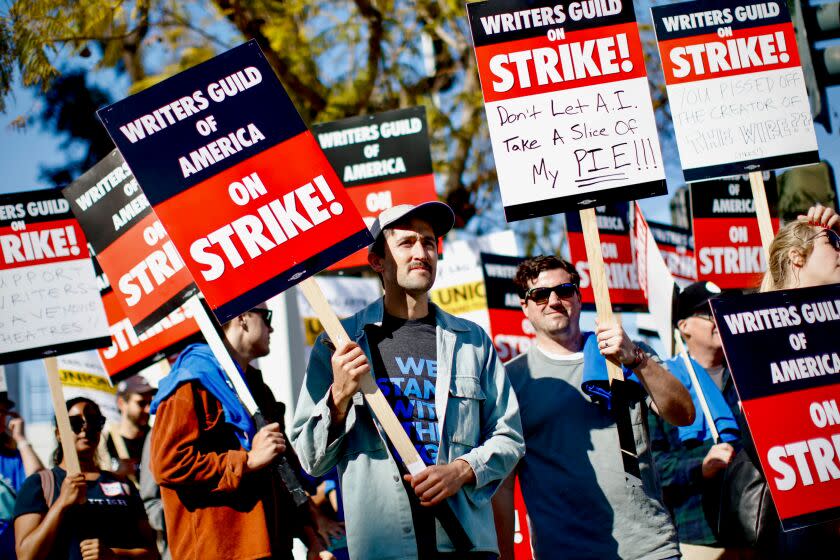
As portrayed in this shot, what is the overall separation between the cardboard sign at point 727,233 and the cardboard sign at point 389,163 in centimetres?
190

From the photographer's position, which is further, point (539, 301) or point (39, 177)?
point (39, 177)

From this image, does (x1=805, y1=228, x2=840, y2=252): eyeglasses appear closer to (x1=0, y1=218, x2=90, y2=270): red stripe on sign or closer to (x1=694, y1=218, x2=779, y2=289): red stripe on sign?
(x1=694, y1=218, x2=779, y2=289): red stripe on sign

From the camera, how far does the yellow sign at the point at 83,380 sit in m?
7.81

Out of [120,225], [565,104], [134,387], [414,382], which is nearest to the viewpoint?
[414,382]

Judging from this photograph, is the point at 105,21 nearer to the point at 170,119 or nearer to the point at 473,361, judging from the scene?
the point at 170,119

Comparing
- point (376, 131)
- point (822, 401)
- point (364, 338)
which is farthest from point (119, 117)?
point (376, 131)

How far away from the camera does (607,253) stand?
7.14 meters

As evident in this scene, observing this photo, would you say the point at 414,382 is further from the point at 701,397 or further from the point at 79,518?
the point at 79,518

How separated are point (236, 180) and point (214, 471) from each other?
1214 mm

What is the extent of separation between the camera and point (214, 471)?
4.41 metres

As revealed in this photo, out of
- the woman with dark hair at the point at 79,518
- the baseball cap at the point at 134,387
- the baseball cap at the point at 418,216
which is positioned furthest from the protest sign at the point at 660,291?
the baseball cap at the point at 134,387

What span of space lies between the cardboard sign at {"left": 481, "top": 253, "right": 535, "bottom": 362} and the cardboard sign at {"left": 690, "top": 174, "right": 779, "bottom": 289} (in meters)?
1.31

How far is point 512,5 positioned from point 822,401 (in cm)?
205

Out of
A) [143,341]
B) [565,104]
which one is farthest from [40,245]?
[565,104]
